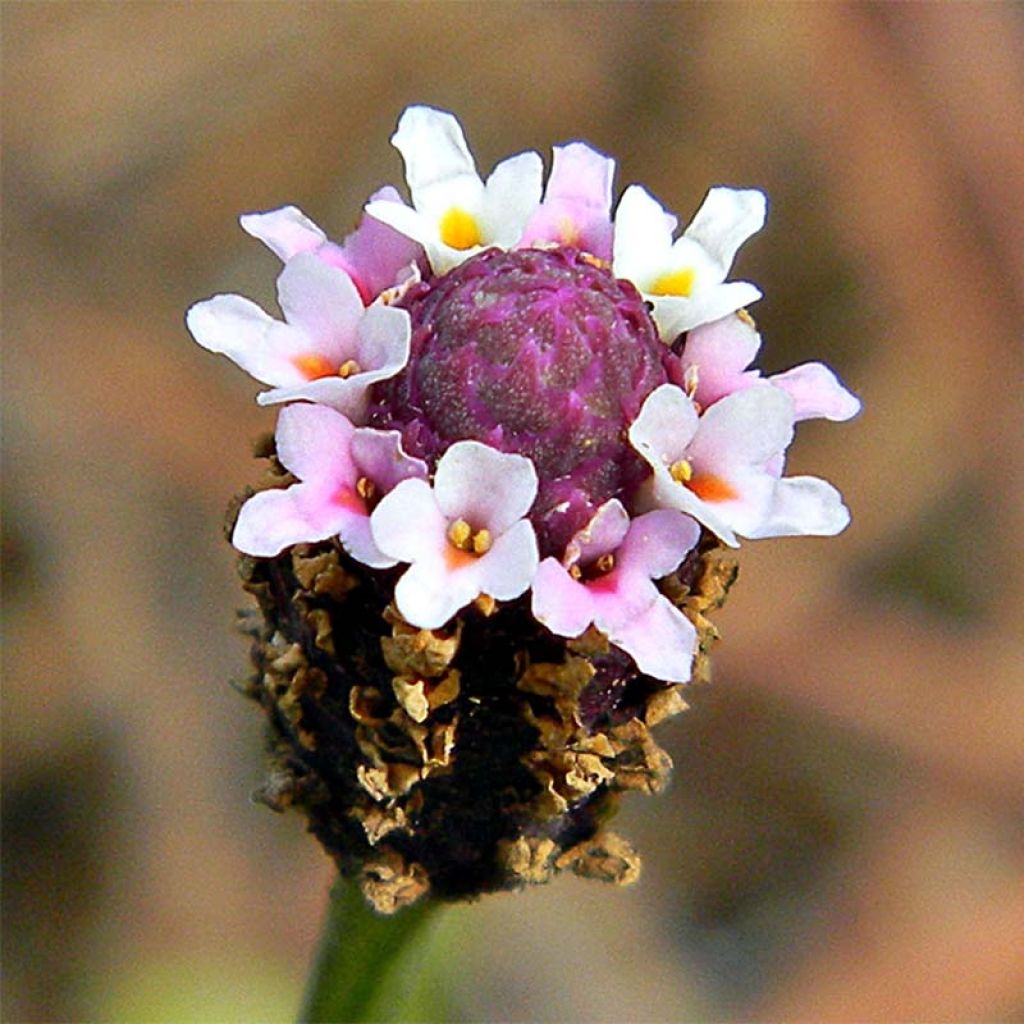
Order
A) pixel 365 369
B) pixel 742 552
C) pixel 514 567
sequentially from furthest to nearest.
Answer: pixel 742 552 → pixel 365 369 → pixel 514 567

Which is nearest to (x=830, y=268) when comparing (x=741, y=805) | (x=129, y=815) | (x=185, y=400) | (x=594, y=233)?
(x=741, y=805)

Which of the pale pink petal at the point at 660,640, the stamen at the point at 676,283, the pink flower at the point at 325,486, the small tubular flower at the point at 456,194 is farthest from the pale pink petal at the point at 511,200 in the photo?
the pale pink petal at the point at 660,640

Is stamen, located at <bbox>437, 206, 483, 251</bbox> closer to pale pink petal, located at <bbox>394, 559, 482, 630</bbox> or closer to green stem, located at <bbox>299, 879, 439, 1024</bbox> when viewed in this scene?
pale pink petal, located at <bbox>394, 559, 482, 630</bbox>

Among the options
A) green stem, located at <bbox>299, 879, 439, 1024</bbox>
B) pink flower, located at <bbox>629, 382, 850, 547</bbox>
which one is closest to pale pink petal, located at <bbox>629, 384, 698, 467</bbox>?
pink flower, located at <bbox>629, 382, 850, 547</bbox>

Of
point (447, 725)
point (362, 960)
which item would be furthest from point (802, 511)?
point (362, 960)

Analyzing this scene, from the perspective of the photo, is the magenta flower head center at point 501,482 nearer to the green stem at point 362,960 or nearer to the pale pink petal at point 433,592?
the pale pink petal at point 433,592

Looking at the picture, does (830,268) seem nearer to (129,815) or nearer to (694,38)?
(694,38)

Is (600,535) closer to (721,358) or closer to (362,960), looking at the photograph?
(721,358)
